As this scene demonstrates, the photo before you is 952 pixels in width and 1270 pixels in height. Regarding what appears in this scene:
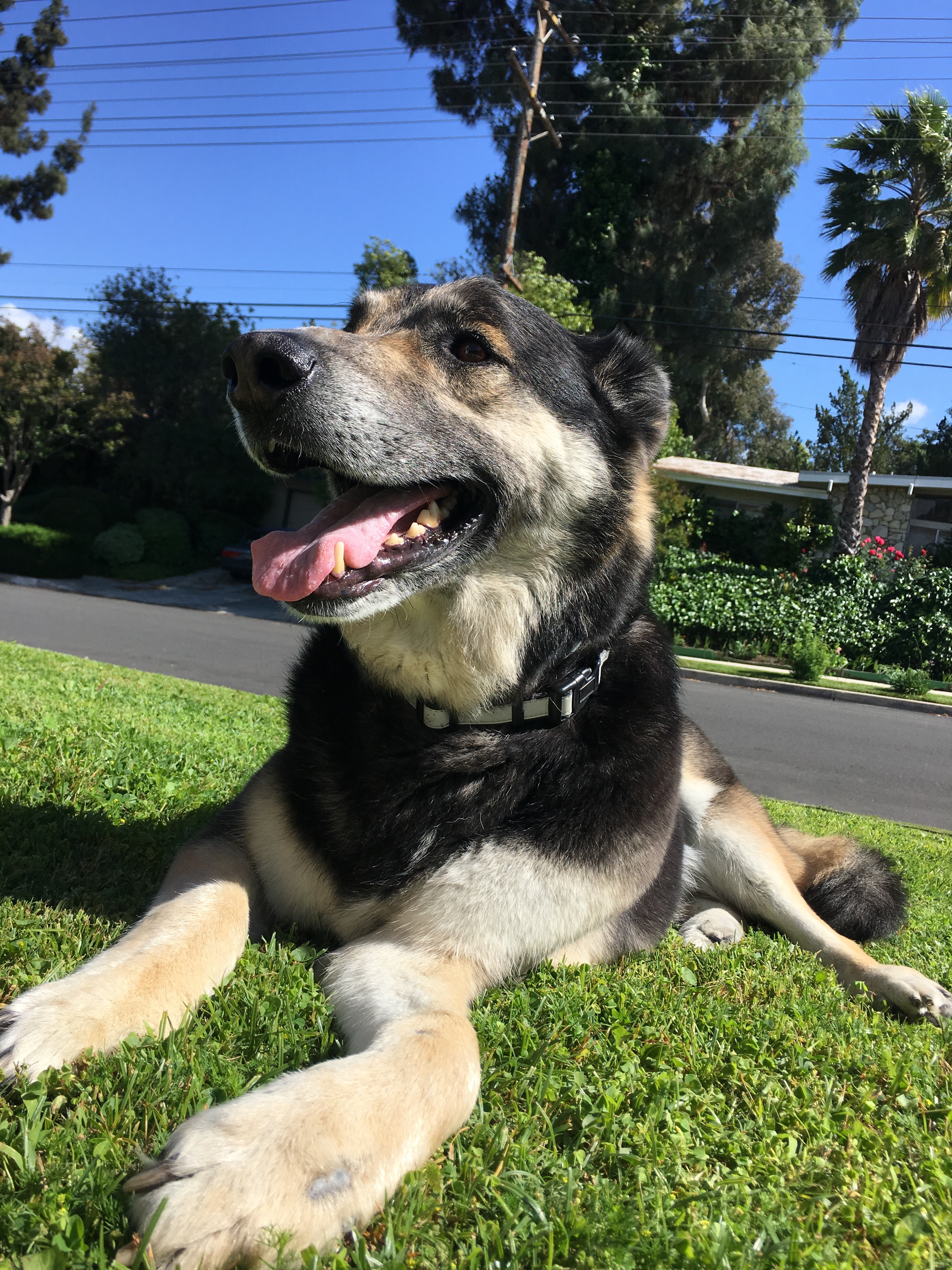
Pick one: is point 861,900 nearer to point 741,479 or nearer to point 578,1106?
point 578,1106

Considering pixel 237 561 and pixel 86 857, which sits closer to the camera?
pixel 86 857

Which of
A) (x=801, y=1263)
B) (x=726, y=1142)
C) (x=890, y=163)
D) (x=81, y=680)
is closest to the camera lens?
(x=801, y=1263)

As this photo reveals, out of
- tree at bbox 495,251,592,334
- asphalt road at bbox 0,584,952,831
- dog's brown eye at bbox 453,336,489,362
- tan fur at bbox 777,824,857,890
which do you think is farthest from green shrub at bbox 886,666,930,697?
dog's brown eye at bbox 453,336,489,362

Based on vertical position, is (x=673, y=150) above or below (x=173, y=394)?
above

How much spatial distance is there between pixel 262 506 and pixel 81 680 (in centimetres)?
2918

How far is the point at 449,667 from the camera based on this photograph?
8.62ft

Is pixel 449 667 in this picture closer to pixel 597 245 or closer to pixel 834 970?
pixel 834 970

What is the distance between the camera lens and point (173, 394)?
34750 millimetres

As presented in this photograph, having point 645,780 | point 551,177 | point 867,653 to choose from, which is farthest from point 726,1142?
point 551,177

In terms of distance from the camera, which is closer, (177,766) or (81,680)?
(177,766)

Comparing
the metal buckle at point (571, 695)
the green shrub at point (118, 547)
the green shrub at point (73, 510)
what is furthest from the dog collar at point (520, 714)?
the green shrub at point (73, 510)

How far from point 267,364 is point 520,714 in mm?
1289

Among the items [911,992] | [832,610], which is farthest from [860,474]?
[911,992]

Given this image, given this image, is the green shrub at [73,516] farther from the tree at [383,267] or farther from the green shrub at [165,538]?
the tree at [383,267]
